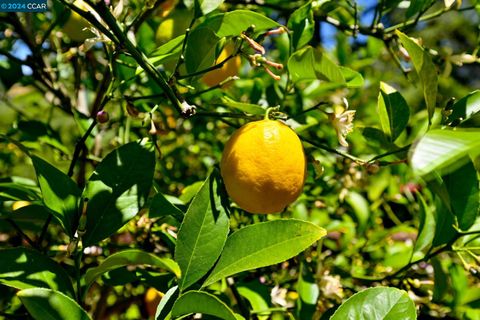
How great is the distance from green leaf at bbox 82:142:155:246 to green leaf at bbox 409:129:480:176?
367 millimetres

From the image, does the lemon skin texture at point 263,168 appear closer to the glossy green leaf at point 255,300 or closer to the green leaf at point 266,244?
the green leaf at point 266,244

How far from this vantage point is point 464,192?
67cm

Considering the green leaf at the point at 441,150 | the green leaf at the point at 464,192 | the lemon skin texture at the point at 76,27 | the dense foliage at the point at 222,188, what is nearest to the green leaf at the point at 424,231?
the dense foliage at the point at 222,188

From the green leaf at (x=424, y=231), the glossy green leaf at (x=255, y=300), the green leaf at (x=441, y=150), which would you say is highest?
the green leaf at (x=441, y=150)

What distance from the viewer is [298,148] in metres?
0.63

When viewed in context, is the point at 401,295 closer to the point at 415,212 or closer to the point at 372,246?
the point at 372,246

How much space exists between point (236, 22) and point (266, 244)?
0.27 m

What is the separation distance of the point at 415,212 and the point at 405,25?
0.57 m

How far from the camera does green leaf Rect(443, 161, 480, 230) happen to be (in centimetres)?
66

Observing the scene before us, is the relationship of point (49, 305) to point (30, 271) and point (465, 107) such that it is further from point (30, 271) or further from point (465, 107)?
point (465, 107)

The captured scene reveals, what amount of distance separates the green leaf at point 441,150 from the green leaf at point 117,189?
14.5 inches

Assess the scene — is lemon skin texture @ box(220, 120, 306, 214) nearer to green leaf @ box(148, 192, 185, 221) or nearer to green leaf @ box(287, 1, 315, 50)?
green leaf @ box(148, 192, 185, 221)

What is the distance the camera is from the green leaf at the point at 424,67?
0.56 meters

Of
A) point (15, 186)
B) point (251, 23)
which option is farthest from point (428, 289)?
point (15, 186)
